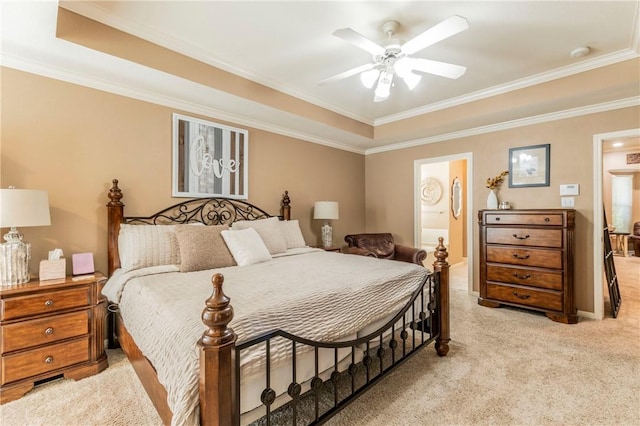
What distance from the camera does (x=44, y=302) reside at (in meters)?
1.98

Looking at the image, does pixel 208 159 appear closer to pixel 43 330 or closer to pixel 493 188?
pixel 43 330

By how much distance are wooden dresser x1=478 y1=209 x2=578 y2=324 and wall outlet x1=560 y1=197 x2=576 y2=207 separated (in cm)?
37

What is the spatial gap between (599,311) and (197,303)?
4.18 metres

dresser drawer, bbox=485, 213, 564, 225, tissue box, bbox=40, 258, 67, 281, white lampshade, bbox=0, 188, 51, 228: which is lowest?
tissue box, bbox=40, 258, 67, 281

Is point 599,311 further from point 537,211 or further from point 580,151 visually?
point 580,151

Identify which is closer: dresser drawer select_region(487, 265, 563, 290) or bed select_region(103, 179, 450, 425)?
bed select_region(103, 179, 450, 425)

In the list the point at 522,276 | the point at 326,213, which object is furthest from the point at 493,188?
the point at 326,213

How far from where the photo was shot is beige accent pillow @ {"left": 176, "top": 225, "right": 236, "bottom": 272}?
8.05ft

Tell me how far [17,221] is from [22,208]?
0.30ft

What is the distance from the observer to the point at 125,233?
8.25 feet

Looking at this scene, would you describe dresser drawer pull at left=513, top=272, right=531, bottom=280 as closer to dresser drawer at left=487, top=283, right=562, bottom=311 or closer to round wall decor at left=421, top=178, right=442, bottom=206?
dresser drawer at left=487, top=283, right=562, bottom=311

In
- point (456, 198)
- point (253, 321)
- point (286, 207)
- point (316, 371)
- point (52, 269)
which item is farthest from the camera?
point (456, 198)

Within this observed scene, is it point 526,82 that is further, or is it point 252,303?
point 526,82

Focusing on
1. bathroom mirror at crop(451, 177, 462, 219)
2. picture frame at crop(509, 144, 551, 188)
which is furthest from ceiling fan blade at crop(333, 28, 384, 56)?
bathroom mirror at crop(451, 177, 462, 219)
